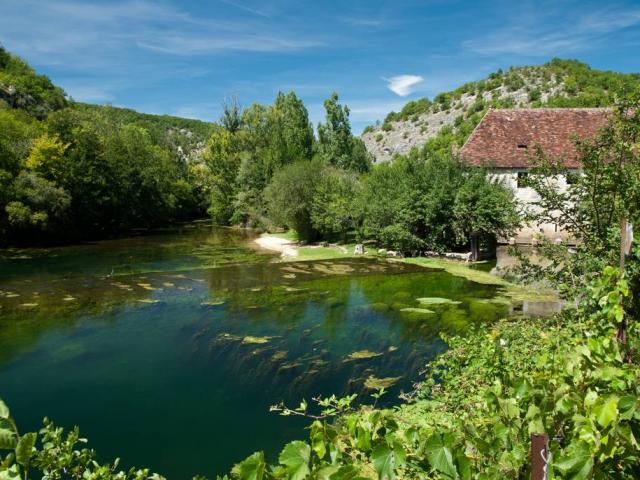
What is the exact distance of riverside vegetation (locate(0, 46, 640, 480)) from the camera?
2.20 meters

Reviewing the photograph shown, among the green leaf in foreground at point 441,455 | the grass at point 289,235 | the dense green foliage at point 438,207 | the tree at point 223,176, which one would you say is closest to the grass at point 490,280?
the dense green foliage at point 438,207

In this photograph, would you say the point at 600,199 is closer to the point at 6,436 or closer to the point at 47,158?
→ the point at 6,436

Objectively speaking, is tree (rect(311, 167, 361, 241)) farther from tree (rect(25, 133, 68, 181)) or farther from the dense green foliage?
tree (rect(25, 133, 68, 181))

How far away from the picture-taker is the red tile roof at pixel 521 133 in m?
29.2

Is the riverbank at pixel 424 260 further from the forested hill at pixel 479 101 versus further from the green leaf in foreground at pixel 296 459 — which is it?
the forested hill at pixel 479 101

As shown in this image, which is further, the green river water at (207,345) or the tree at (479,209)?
the tree at (479,209)

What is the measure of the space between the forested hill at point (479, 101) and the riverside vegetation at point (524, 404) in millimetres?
37662

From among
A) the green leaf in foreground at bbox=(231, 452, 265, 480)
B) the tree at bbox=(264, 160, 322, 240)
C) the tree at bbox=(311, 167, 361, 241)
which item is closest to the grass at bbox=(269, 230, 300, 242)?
the tree at bbox=(264, 160, 322, 240)

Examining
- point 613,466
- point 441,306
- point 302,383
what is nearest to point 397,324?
point 441,306

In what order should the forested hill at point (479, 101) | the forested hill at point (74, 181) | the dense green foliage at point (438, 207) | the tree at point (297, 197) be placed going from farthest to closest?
the forested hill at point (479, 101)
the forested hill at point (74, 181)
the tree at point (297, 197)
the dense green foliage at point (438, 207)

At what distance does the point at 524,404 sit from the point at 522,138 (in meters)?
30.8

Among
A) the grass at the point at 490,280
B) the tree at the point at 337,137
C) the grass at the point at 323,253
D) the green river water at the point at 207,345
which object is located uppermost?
the tree at the point at 337,137

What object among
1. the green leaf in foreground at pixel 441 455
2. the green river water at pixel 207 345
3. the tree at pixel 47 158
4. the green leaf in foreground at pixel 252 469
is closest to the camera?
the green leaf in foreground at pixel 252 469

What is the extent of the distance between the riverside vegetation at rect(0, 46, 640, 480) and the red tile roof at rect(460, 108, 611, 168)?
21.5 meters
